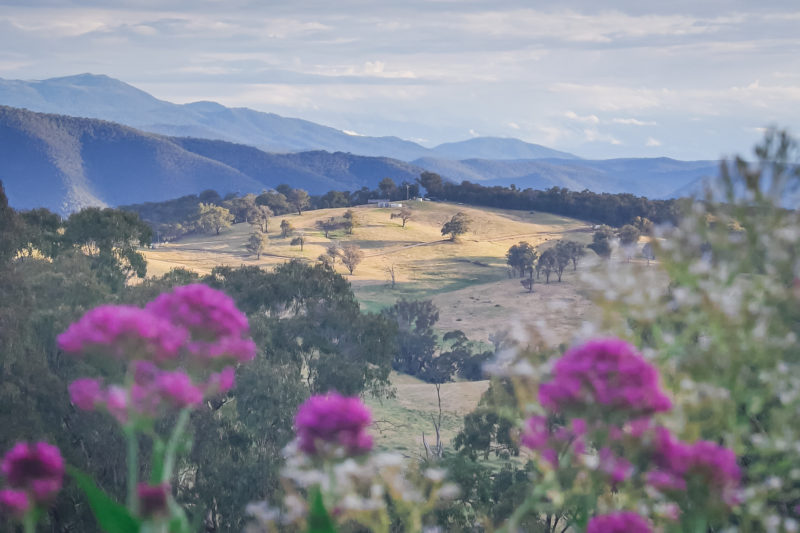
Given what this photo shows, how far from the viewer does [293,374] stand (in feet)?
79.8

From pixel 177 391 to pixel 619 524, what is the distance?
1.77 meters

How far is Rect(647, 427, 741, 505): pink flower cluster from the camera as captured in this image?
2.94m

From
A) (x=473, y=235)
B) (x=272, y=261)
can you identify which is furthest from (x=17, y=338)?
(x=473, y=235)

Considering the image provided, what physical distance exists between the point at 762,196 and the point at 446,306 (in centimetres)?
6450

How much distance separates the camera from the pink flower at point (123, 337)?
3307 mm

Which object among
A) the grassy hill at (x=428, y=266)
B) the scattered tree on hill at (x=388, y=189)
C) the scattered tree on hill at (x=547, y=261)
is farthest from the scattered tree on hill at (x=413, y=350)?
the scattered tree on hill at (x=388, y=189)

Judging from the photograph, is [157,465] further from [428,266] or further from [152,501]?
[428,266]

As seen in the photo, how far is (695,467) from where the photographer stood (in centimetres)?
294

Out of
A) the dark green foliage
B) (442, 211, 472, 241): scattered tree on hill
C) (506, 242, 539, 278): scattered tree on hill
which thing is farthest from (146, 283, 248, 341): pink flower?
(442, 211, 472, 241): scattered tree on hill

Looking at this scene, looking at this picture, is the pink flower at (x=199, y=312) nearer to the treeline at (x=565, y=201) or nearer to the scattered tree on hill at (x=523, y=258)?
the scattered tree on hill at (x=523, y=258)

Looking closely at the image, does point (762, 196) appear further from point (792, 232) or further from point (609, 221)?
point (609, 221)

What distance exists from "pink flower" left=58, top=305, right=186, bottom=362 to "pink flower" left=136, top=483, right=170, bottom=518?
647 mm

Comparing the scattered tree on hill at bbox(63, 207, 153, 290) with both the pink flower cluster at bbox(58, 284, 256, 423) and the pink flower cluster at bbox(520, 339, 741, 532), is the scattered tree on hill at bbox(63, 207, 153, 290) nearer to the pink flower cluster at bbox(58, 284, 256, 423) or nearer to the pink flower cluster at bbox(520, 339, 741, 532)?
the pink flower cluster at bbox(58, 284, 256, 423)

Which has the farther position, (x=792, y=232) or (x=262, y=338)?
(x=262, y=338)
